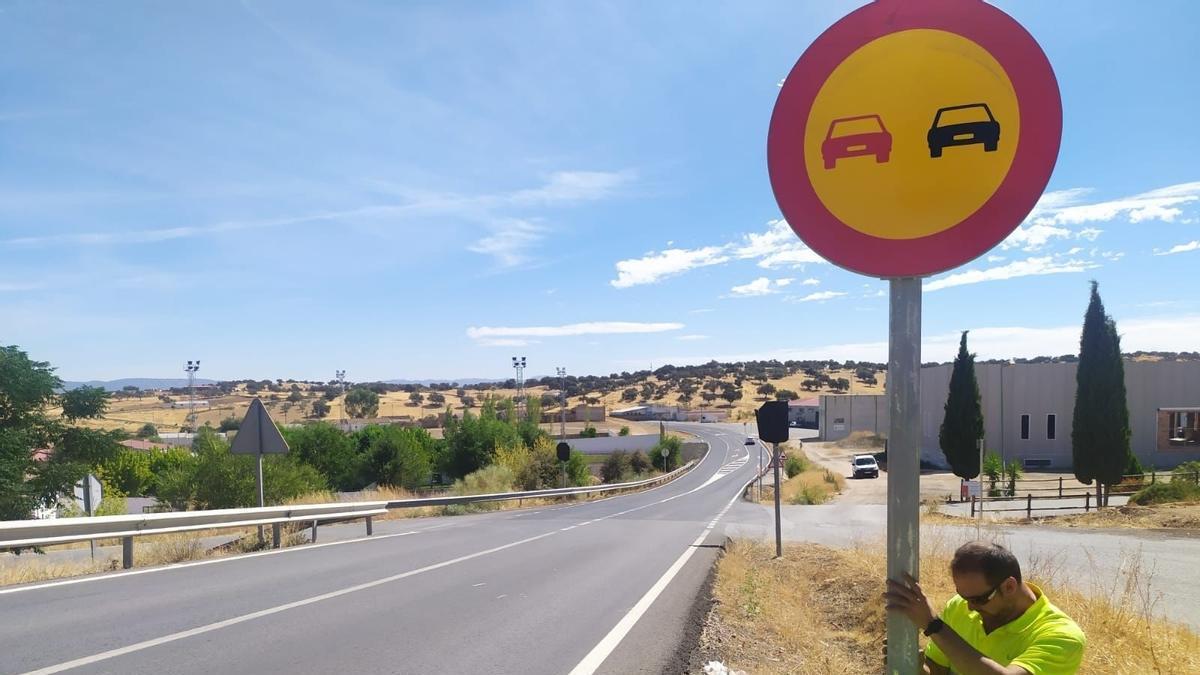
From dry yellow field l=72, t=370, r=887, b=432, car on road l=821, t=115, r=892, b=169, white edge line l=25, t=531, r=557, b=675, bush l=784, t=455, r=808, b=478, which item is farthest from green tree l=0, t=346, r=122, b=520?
dry yellow field l=72, t=370, r=887, b=432

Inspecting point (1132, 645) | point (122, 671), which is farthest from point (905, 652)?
point (122, 671)

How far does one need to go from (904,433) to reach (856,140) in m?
0.76

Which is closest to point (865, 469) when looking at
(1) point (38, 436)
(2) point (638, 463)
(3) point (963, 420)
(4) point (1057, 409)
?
(3) point (963, 420)

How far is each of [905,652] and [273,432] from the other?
14.3m

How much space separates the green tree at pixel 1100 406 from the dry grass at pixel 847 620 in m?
22.3

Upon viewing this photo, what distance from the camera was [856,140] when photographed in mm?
1876

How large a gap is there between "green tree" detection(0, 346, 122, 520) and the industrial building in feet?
Result: 128

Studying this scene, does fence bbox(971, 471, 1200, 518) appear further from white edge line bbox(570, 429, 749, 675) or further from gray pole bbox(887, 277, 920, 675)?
gray pole bbox(887, 277, 920, 675)

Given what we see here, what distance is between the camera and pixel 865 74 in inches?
73.9

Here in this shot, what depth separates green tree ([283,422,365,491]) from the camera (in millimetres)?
61656

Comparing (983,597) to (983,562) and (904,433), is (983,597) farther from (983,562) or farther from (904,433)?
(904,433)

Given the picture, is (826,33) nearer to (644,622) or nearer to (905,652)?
(905,652)

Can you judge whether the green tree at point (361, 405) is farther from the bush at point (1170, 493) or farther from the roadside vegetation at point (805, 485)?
the bush at point (1170, 493)

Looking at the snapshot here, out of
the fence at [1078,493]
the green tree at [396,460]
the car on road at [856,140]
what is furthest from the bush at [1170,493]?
the green tree at [396,460]
